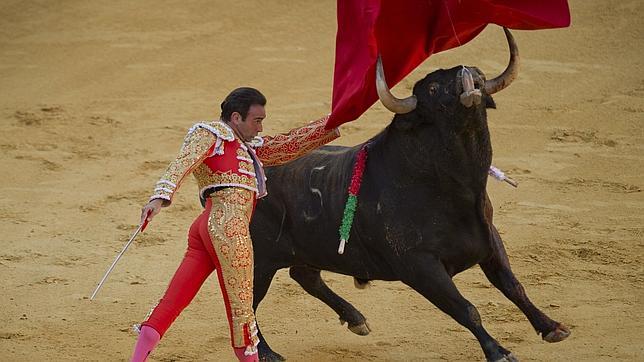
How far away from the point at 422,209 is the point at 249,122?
905 mm

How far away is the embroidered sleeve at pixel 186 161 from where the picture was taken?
5.32 metres

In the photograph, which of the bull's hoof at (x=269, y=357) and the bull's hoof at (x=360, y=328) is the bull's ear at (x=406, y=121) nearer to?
the bull's hoof at (x=360, y=328)

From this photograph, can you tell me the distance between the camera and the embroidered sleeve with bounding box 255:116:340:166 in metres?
5.90

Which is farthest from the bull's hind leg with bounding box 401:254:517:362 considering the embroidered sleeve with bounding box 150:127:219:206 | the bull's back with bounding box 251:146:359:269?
the embroidered sleeve with bounding box 150:127:219:206

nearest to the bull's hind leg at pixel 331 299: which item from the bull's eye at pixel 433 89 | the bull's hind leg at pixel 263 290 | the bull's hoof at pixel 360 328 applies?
the bull's hoof at pixel 360 328

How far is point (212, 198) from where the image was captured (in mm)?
5562

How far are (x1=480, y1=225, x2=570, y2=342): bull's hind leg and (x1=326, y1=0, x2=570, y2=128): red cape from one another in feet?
2.86

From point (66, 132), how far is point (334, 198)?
504 cm

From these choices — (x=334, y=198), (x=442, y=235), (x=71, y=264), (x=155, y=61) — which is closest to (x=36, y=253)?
(x=71, y=264)

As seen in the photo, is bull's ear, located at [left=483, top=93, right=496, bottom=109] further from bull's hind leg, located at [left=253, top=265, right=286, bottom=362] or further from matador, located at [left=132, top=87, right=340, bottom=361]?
bull's hind leg, located at [left=253, top=265, right=286, bottom=362]

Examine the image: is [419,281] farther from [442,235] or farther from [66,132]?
[66,132]

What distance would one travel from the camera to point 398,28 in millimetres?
5945

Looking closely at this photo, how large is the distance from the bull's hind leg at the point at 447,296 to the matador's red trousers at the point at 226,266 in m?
0.77

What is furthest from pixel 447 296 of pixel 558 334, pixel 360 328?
pixel 360 328
